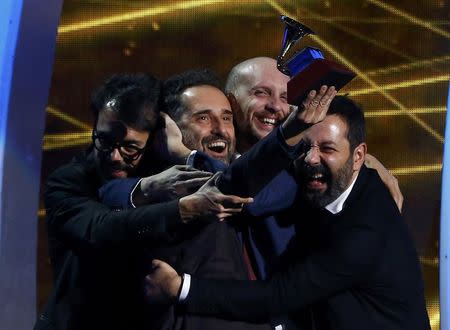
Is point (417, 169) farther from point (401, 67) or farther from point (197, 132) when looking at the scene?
point (197, 132)

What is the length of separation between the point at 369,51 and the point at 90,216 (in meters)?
1.27

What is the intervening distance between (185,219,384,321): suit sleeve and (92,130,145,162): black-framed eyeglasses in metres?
0.36

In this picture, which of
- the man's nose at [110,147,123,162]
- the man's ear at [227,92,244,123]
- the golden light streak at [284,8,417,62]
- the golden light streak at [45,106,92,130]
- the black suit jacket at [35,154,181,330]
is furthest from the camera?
the golden light streak at [284,8,417,62]

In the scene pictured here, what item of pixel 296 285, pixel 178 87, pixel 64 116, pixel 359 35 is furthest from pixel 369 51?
pixel 296 285

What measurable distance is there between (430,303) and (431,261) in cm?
13

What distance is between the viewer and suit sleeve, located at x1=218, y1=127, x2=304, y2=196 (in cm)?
195

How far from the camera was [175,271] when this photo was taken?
2.21 m

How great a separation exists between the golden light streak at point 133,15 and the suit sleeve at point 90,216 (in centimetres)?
71

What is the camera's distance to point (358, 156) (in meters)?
2.62

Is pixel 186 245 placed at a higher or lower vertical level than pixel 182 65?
lower

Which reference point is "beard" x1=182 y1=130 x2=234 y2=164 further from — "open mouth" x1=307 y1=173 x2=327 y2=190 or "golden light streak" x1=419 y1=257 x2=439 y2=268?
"golden light streak" x1=419 y1=257 x2=439 y2=268

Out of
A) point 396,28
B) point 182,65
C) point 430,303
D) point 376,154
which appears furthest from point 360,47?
point 430,303

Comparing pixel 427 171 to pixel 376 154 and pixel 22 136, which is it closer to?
pixel 376 154

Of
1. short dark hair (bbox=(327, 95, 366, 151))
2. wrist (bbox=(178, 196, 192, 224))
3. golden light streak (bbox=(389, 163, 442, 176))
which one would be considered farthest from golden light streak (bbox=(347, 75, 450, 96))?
wrist (bbox=(178, 196, 192, 224))
